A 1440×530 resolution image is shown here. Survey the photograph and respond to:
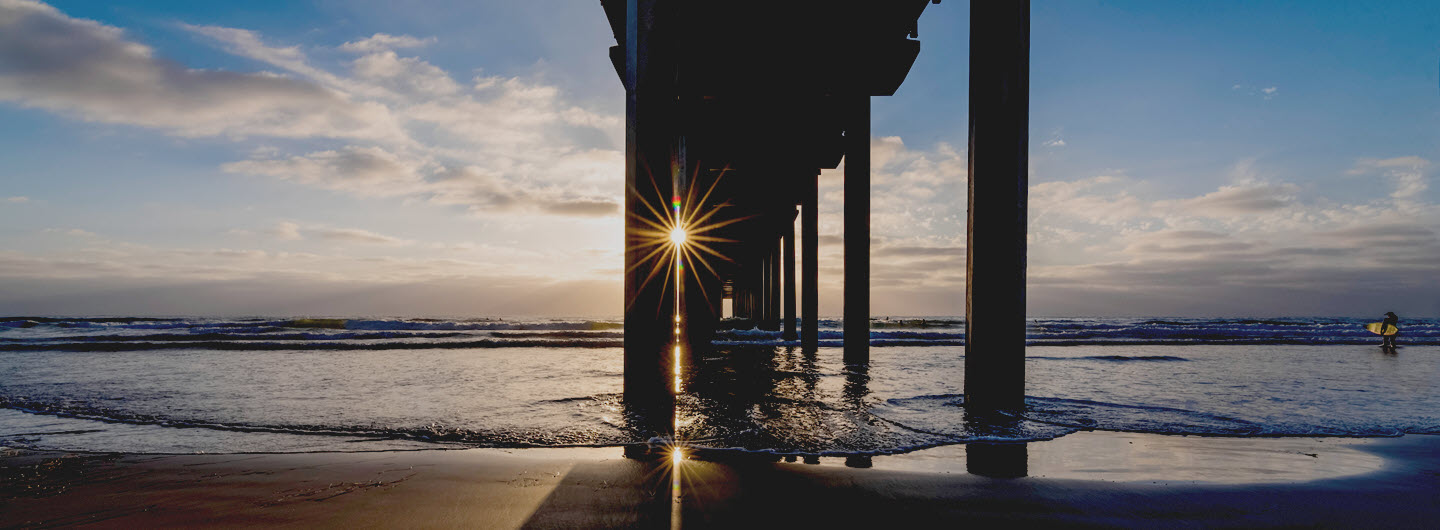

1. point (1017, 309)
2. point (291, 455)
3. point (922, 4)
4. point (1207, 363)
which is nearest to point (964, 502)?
point (1017, 309)

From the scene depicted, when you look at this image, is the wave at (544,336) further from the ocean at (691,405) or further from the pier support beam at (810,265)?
the ocean at (691,405)

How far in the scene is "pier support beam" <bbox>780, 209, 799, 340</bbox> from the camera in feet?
55.3

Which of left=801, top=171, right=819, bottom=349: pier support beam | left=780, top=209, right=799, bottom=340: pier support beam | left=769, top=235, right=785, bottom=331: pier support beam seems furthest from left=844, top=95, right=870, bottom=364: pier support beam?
left=769, top=235, right=785, bottom=331: pier support beam

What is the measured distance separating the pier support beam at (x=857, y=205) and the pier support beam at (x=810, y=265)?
2.81 metres


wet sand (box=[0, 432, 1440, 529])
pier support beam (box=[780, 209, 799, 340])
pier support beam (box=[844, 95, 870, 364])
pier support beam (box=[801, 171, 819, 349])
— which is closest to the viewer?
wet sand (box=[0, 432, 1440, 529])

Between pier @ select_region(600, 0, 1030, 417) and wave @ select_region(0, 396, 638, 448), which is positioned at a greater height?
pier @ select_region(600, 0, 1030, 417)

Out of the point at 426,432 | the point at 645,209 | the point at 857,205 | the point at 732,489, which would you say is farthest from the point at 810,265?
the point at 732,489

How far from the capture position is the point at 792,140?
11789mm

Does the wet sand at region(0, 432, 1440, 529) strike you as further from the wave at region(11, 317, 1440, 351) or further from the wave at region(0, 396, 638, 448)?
the wave at region(11, 317, 1440, 351)

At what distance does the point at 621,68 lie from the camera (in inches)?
332

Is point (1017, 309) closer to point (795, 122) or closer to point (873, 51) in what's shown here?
point (873, 51)

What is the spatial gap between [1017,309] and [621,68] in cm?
606

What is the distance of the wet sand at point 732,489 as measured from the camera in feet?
8.13

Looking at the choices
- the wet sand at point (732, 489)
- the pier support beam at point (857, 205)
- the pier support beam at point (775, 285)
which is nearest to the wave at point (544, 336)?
the pier support beam at point (775, 285)
